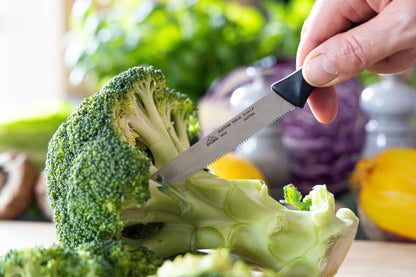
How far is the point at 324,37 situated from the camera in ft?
3.80

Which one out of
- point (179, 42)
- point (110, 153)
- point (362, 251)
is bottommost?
point (362, 251)

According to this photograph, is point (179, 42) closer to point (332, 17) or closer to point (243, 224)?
point (332, 17)

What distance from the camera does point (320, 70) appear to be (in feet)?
3.24

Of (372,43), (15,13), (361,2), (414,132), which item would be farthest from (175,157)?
(15,13)

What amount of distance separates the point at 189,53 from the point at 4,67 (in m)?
3.06

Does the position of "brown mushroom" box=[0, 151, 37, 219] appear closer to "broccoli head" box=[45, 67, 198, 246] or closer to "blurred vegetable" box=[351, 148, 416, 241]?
"broccoli head" box=[45, 67, 198, 246]

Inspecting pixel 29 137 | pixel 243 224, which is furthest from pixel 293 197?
pixel 29 137

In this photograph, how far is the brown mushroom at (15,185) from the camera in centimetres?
176

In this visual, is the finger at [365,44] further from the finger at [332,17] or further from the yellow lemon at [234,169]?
the yellow lemon at [234,169]

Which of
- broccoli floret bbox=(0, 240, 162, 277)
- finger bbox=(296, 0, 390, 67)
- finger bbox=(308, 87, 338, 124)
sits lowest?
finger bbox=(308, 87, 338, 124)

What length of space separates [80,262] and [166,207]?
0.74ft

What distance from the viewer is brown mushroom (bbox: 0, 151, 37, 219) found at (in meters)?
1.76

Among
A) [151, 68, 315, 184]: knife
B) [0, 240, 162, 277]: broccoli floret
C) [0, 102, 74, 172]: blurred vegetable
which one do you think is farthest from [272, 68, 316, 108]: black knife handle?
[0, 102, 74, 172]: blurred vegetable

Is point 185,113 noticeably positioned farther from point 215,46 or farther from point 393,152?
point 215,46
